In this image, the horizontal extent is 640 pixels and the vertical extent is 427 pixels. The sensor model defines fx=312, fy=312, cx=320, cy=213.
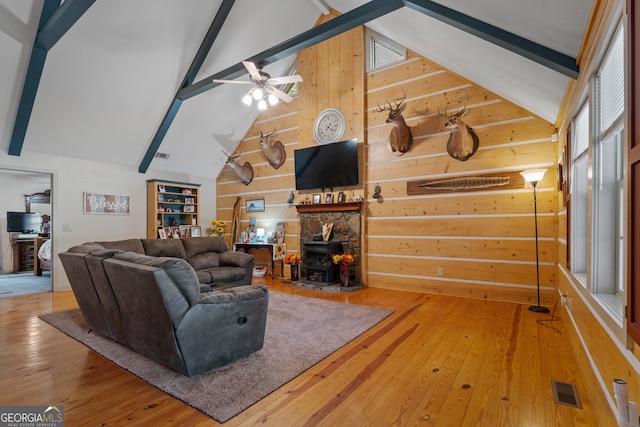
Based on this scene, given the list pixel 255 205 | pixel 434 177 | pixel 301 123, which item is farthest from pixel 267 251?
pixel 434 177

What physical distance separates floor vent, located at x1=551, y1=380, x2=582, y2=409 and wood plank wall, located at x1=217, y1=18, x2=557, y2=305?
95.2 inches

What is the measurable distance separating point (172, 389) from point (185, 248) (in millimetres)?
3396

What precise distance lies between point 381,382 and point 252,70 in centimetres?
409

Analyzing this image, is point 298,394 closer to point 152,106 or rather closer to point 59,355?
point 59,355

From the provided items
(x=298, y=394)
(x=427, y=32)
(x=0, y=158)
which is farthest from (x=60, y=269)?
(x=427, y=32)

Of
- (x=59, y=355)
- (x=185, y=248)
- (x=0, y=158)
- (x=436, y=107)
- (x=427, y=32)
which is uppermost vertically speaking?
(x=427, y=32)

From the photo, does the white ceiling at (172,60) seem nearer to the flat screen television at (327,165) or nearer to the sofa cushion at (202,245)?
the flat screen television at (327,165)

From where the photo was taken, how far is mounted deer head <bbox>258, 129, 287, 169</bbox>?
7059 millimetres

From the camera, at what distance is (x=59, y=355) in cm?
291

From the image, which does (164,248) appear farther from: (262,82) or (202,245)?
(262,82)

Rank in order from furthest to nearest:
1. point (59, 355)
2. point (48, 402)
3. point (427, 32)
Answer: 1. point (427, 32)
2. point (59, 355)
3. point (48, 402)

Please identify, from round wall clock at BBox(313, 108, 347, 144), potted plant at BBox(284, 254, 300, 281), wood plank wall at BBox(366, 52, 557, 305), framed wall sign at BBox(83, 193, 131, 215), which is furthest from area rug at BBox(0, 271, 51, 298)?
wood plank wall at BBox(366, 52, 557, 305)

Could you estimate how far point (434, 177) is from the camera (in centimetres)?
519

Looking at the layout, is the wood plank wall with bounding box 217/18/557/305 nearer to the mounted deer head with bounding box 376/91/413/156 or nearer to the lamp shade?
the mounted deer head with bounding box 376/91/413/156
